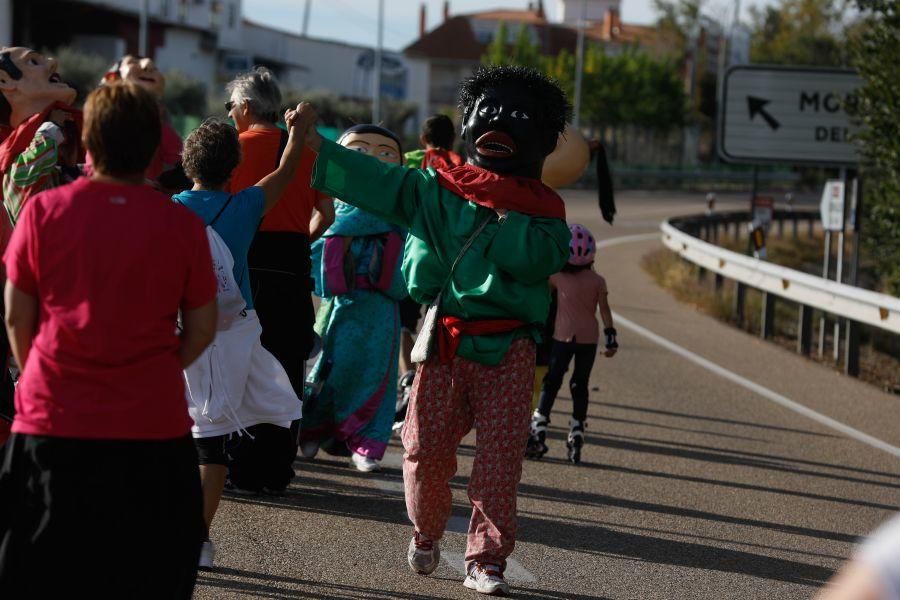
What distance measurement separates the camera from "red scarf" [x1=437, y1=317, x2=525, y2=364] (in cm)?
596

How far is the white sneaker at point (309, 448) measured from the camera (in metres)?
8.32

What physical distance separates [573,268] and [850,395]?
163 inches

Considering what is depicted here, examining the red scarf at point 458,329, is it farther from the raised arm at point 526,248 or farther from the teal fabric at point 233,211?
the teal fabric at point 233,211

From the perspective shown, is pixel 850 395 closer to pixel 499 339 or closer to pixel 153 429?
pixel 499 339

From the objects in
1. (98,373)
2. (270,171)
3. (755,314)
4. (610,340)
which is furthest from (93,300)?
(755,314)

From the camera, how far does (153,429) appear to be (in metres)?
4.17

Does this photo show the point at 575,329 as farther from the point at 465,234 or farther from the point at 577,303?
the point at 465,234

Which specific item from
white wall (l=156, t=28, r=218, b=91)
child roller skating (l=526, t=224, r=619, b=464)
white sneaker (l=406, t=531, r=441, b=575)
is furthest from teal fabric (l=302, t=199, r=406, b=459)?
white wall (l=156, t=28, r=218, b=91)

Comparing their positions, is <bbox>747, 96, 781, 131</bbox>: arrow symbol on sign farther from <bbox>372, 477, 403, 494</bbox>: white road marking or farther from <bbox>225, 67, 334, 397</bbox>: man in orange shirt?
<bbox>225, 67, 334, 397</bbox>: man in orange shirt

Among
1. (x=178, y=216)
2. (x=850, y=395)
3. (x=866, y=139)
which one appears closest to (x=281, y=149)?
(x=178, y=216)

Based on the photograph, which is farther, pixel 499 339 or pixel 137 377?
pixel 499 339

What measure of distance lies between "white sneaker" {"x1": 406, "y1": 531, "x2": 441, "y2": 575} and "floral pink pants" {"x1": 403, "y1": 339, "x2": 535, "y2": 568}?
0.12ft

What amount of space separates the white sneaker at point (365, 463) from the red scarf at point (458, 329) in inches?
92.8

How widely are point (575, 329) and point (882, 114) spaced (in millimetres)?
9255
